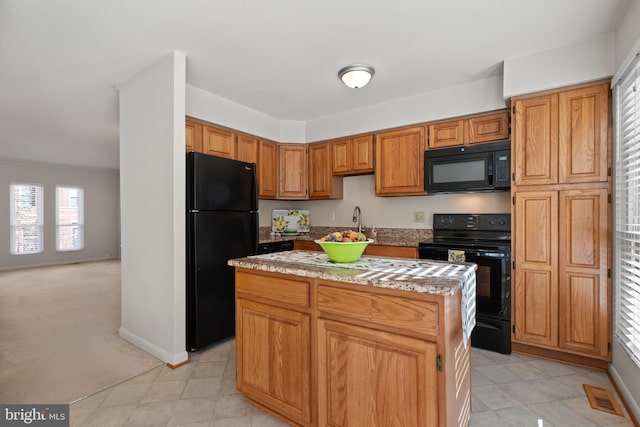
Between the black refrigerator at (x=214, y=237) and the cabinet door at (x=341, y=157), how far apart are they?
126 centimetres

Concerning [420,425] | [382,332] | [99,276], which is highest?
[382,332]

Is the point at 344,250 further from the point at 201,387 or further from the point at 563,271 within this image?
the point at 563,271

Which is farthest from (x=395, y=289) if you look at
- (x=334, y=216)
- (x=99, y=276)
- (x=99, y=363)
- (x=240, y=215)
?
(x=99, y=276)

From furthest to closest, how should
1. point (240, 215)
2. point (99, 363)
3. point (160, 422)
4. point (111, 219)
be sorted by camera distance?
point (111, 219)
point (240, 215)
point (99, 363)
point (160, 422)

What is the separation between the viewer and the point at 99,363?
2535mm

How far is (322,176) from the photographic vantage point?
13.7 ft

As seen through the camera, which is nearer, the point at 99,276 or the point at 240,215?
the point at 240,215

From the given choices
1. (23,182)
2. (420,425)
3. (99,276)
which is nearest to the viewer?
(420,425)

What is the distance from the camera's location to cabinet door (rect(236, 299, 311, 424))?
1605 mm

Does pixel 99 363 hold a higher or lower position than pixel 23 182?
lower

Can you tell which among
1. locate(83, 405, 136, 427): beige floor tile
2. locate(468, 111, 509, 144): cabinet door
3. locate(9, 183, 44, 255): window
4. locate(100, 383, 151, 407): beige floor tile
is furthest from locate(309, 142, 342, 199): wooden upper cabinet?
locate(9, 183, 44, 255): window

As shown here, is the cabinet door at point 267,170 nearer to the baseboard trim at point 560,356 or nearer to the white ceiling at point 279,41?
the white ceiling at point 279,41

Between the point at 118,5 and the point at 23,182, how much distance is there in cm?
718

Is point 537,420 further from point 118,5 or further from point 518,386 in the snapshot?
point 118,5
